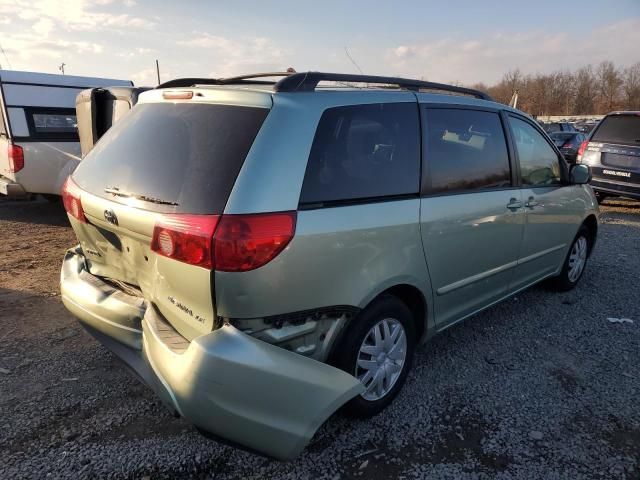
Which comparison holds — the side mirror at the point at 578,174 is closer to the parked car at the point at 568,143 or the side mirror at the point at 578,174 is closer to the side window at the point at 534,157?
the side window at the point at 534,157

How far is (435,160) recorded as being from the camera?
2807 millimetres

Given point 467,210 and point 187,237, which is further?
point 467,210

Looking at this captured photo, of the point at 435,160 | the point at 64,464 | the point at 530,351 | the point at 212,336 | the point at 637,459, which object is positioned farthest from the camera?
the point at 530,351

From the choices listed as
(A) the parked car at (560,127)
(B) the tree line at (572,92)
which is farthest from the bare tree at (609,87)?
(A) the parked car at (560,127)

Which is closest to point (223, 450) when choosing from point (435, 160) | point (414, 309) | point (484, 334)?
point (414, 309)

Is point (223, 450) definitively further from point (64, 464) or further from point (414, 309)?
point (414, 309)

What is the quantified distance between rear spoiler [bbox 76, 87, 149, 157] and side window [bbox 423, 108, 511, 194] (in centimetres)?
427

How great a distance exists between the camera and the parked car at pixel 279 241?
1922 mm

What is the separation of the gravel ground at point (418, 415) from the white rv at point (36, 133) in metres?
3.31

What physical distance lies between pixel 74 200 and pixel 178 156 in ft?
2.86

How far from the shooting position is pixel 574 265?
186 inches

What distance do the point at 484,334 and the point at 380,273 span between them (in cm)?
181

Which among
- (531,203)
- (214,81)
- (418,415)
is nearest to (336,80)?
(214,81)

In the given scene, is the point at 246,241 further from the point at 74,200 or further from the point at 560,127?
the point at 560,127
